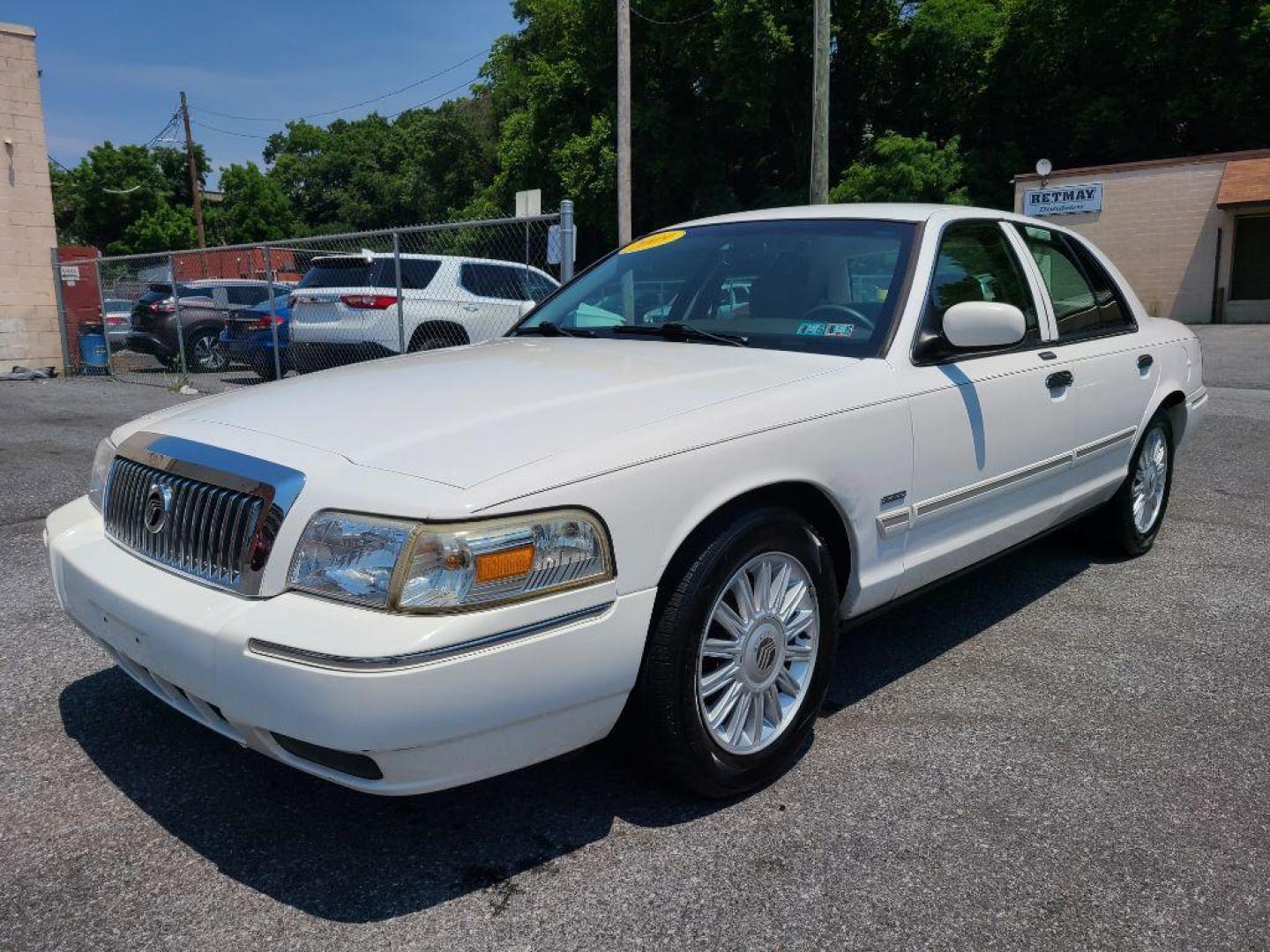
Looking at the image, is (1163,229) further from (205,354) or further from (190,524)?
(190,524)

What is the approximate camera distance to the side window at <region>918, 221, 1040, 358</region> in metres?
3.44

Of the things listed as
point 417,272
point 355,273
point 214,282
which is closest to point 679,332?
point 417,272

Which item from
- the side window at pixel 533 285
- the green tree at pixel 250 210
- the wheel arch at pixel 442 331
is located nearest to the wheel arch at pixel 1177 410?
the side window at pixel 533 285

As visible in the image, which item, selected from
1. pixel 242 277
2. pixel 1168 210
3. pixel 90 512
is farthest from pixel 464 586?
pixel 1168 210

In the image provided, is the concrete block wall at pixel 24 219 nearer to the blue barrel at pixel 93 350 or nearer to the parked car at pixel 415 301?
the blue barrel at pixel 93 350

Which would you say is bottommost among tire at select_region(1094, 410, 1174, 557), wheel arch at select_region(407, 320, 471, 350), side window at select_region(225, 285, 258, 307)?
tire at select_region(1094, 410, 1174, 557)

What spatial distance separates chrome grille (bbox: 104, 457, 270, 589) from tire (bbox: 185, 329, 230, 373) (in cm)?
1211

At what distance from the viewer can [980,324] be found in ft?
10.5

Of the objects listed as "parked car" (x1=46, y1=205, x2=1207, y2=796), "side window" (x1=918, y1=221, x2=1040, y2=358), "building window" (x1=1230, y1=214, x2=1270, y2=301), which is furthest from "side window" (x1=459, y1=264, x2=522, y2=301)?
"building window" (x1=1230, y1=214, x2=1270, y2=301)

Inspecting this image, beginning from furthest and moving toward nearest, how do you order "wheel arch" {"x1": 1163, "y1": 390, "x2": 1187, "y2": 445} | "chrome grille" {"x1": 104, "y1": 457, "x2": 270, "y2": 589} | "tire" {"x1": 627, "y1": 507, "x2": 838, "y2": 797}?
1. "wheel arch" {"x1": 1163, "y1": 390, "x2": 1187, "y2": 445}
2. "tire" {"x1": 627, "y1": 507, "x2": 838, "y2": 797}
3. "chrome grille" {"x1": 104, "y1": 457, "x2": 270, "y2": 589}

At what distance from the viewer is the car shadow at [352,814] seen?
2.41 m

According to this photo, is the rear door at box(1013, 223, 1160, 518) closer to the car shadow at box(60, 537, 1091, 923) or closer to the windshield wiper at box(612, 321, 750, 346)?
the windshield wiper at box(612, 321, 750, 346)

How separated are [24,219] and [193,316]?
16.8 feet

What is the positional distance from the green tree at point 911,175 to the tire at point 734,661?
2827cm
